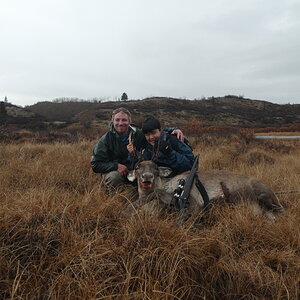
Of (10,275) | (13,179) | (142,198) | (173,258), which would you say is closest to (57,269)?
(10,275)

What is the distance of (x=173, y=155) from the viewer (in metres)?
4.24

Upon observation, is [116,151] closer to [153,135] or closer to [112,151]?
[112,151]

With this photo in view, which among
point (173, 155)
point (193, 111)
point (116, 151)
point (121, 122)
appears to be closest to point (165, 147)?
point (173, 155)

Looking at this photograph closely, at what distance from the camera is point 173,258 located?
2006 mm

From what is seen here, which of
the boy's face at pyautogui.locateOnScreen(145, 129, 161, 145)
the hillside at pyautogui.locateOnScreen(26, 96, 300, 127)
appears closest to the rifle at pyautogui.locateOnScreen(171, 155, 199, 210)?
the boy's face at pyautogui.locateOnScreen(145, 129, 161, 145)

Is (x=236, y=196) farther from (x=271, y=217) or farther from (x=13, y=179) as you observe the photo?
(x=13, y=179)

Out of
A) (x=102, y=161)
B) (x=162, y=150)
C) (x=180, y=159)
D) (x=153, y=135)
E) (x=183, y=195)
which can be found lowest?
(x=183, y=195)

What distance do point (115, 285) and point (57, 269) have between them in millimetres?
564

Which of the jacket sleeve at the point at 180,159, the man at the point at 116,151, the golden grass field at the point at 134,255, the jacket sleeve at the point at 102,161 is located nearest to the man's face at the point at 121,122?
the man at the point at 116,151

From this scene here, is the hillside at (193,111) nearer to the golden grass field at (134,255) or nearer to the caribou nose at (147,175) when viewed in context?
the caribou nose at (147,175)

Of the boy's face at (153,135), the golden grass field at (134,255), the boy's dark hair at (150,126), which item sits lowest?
the golden grass field at (134,255)

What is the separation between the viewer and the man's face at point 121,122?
483 centimetres

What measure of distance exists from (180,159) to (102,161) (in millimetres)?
1607

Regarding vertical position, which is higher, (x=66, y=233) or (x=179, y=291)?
(x=66, y=233)
